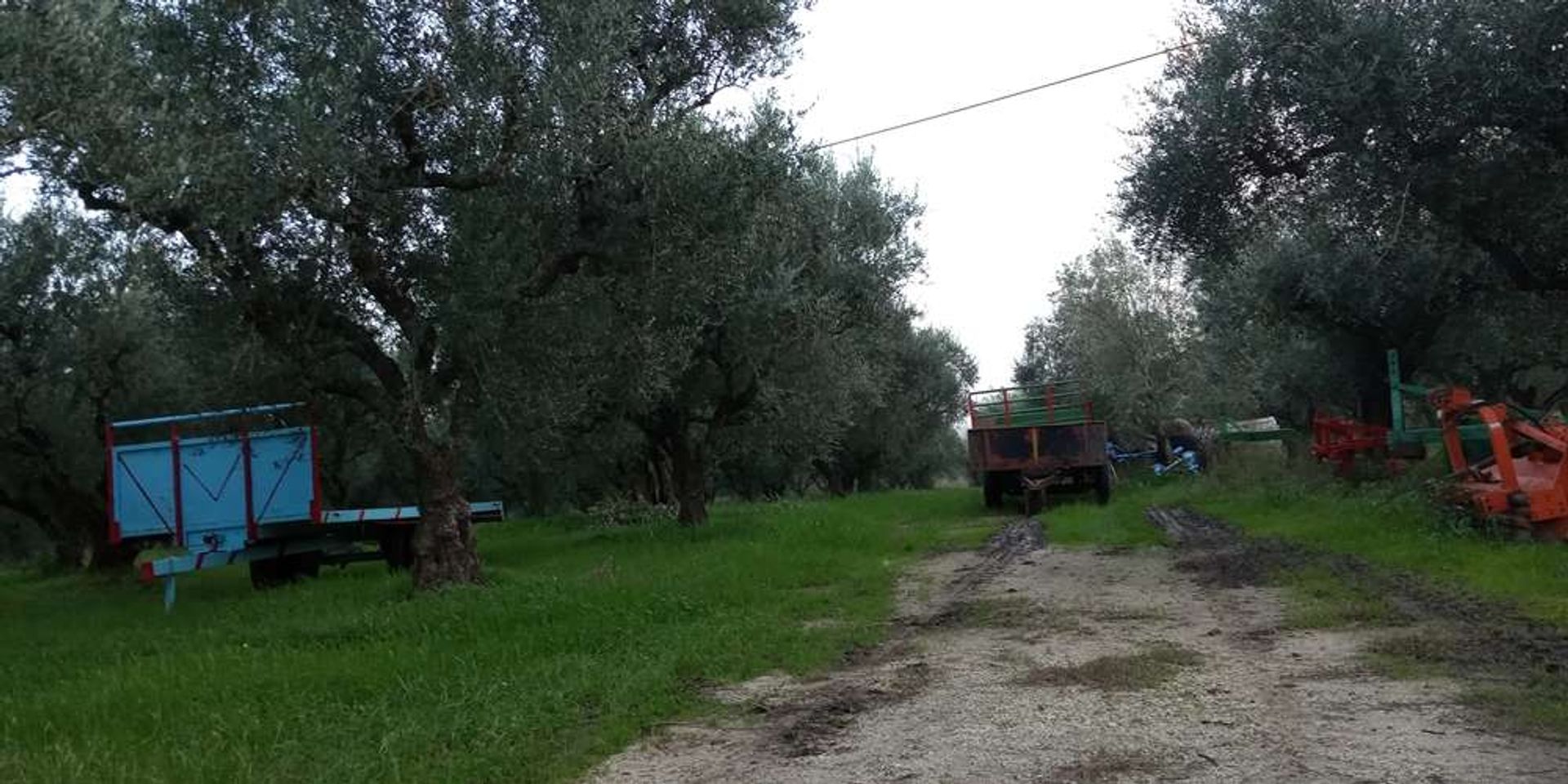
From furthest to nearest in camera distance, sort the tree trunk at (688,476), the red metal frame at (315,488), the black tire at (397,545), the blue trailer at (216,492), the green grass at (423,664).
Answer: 1. the tree trunk at (688,476)
2. the black tire at (397,545)
3. the blue trailer at (216,492)
4. the red metal frame at (315,488)
5. the green grass at (423,664)

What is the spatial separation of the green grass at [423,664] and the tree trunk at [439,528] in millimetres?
450

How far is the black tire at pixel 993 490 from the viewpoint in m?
25.3

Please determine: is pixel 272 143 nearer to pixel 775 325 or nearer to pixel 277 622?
pixel 277 622

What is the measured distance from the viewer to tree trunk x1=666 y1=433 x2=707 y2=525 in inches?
853

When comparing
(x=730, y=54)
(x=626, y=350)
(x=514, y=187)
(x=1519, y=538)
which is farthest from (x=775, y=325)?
A: (x=1519, y=538)

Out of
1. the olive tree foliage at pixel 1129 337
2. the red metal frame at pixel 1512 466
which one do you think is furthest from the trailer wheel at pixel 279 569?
the olive tree foliage at pixel 1129 337

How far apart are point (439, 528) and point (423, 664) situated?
15.1ft

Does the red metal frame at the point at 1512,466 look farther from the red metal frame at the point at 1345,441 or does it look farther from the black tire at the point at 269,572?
the black tire at the point at 269,572

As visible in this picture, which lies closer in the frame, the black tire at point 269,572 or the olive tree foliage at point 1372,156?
the olive tree foliage at point 1372,156

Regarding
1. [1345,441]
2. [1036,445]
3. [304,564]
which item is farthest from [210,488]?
[1345,441]

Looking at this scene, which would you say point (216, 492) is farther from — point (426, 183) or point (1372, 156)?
point (1372, 156)

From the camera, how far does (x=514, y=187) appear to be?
1155 centimetres

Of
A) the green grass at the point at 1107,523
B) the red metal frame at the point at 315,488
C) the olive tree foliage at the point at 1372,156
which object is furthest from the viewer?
the green grass at the point at 1107,523

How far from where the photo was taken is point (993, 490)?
25531 mm
